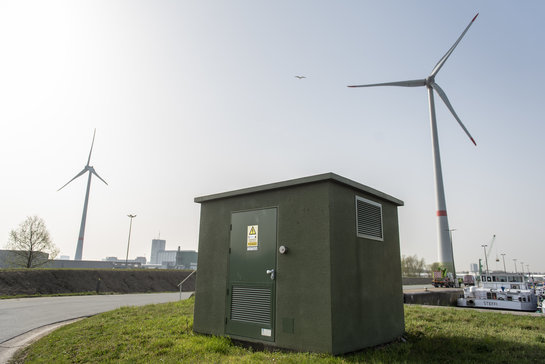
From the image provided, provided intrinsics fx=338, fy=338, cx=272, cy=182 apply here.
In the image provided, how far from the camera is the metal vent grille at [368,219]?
729 centimetres

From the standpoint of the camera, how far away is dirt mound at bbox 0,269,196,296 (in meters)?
26.1

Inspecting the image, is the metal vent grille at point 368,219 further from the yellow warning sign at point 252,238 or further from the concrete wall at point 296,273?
the yellow warning sign at point 252,238

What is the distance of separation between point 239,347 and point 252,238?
7.39ft

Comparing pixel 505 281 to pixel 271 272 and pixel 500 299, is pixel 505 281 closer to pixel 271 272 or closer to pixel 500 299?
pixel 500 299

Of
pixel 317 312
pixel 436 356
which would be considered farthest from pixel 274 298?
pixel 436 356

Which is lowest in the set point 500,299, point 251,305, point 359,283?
point 500,299

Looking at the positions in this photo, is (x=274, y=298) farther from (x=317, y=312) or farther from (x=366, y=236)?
(x=366, y=236)

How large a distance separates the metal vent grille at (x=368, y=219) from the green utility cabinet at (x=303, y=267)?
0.07 feet

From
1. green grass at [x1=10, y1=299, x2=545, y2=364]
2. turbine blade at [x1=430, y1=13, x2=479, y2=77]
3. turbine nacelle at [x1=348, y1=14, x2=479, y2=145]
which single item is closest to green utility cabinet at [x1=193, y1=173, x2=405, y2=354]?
green grass at [x1=10, y1=299, x2=545, y2=364]

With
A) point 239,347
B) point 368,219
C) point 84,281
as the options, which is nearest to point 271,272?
point 239,347

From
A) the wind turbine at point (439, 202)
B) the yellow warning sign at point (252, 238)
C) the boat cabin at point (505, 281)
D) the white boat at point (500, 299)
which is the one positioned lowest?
the white boat at point (500, 299)

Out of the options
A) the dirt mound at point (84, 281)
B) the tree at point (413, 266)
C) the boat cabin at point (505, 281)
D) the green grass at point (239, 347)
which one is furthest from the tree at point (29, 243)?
the tree at point (413, 266)

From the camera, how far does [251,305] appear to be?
725cm

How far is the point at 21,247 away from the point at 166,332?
112 ft
